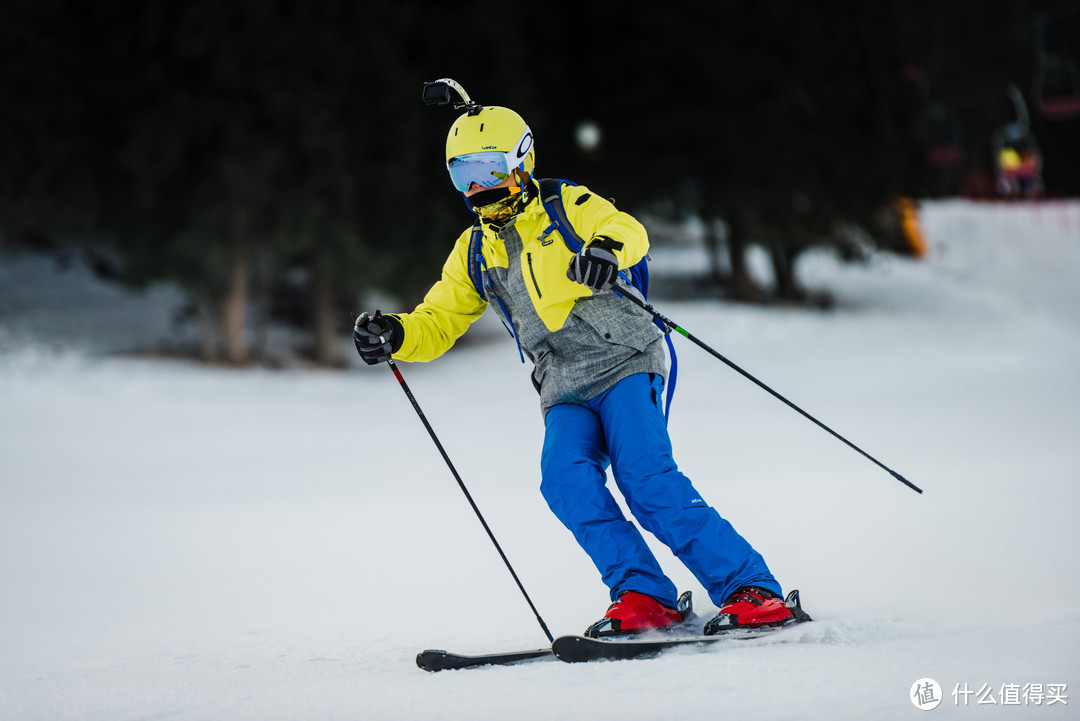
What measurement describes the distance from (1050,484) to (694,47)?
11525 mm

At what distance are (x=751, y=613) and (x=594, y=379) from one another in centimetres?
87

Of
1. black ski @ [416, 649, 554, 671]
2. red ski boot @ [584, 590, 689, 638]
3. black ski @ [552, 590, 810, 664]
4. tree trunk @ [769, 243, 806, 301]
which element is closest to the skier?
red ski boot @ [584, 590, 689, 638]

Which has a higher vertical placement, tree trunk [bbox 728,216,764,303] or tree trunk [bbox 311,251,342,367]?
tree trunk [bbox 728,216,764,303]

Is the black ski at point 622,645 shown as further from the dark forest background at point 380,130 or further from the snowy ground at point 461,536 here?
the dark forest background at point 380,130

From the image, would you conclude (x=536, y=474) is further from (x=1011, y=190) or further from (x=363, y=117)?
(x=1011, y=190)

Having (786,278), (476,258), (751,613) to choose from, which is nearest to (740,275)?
(786,278)

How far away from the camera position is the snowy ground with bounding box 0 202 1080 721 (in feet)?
7.61

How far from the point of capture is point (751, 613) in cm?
279

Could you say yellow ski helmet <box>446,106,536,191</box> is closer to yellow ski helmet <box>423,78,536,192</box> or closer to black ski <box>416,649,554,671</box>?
yellow ski helmet <box>423,78,536,192</box>

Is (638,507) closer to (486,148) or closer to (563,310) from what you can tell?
(563,310)

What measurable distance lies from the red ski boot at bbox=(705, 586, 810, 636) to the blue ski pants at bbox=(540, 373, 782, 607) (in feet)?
0.15

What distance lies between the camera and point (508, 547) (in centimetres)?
467

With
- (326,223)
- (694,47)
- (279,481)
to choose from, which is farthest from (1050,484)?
(694,47)

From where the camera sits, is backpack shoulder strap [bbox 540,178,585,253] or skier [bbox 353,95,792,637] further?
backpack shoulder strap [bbox 540,178,585,253]
